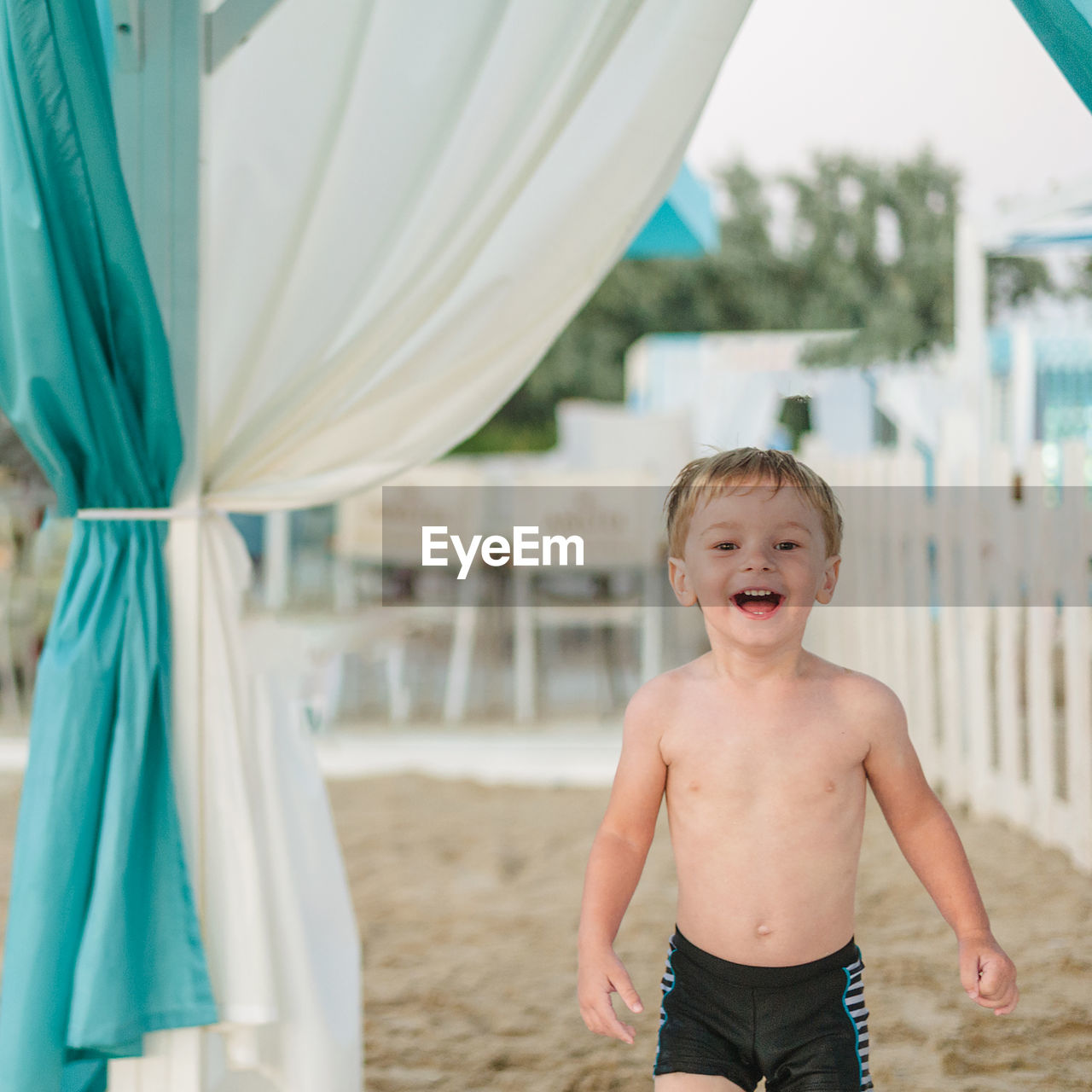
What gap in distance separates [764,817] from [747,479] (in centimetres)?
49

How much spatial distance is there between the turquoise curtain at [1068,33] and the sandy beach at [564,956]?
2017 mm

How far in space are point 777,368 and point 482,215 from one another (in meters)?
10.4

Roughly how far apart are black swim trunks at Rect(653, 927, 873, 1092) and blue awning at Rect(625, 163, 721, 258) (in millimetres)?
4612

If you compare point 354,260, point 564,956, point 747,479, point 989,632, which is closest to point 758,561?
point 747,479

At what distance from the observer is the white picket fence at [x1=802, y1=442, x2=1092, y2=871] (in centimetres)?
388

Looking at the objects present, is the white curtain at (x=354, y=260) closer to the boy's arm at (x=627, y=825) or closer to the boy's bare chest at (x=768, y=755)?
the boy's arm at (x=627, y=825)

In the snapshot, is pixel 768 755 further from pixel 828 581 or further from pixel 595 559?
pixel 595 559

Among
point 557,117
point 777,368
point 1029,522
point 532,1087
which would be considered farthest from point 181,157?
point 777,368

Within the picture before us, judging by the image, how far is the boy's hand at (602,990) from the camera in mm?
1549

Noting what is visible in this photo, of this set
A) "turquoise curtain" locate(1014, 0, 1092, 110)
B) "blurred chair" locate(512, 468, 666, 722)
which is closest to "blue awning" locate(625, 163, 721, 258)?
"blurred chair" locate(512, 468, 666, 722)

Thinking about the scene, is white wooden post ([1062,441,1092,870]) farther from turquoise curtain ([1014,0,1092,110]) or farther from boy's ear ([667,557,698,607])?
boy's ear ([667,557,698,607])

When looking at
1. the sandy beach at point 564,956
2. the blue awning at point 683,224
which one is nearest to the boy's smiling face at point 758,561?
the sandy beach at point 564,956

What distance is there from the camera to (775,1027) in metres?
1.61

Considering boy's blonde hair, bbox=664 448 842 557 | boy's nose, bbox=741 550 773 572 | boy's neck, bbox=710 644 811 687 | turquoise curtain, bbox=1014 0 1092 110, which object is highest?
turquoise curtain, bbox=1014 0 1092 110
